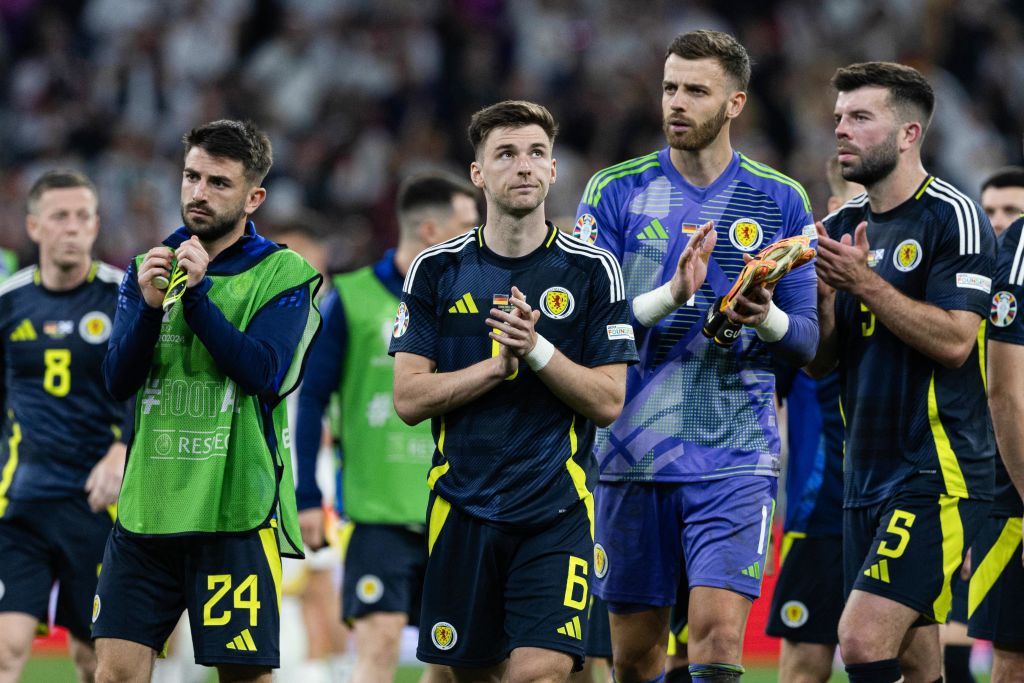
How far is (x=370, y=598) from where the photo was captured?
7789 millimetres

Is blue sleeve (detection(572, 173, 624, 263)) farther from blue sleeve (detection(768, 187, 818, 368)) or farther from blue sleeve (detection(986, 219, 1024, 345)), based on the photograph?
blue sleeve (detection(986, 219, 1024, 345))

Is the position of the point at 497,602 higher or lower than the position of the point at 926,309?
lower

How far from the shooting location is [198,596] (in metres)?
5.63

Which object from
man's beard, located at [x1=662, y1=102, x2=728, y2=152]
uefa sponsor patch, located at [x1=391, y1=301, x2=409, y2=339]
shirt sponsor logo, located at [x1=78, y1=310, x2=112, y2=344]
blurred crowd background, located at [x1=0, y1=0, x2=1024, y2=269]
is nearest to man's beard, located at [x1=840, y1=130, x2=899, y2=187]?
man's beard, located at [x1=662, y1=102, x2=728, y2=152]

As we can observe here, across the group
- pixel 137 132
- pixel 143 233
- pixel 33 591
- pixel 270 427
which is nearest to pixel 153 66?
pixel 137 132

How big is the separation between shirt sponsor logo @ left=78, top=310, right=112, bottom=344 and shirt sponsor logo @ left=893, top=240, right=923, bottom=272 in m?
3.81

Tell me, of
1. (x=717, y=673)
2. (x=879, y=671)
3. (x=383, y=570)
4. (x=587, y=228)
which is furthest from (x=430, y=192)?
(x=879, y=671)

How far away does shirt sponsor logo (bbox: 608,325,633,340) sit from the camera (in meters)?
5.62

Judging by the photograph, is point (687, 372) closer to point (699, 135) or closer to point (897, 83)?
point (699, 135)

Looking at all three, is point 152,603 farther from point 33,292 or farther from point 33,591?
point 33,292

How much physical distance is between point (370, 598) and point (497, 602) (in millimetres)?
2338

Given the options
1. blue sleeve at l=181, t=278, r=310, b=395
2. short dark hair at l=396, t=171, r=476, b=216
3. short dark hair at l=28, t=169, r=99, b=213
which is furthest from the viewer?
short dark hair at l=396, t=171, r=476, b=216

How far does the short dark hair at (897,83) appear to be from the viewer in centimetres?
626

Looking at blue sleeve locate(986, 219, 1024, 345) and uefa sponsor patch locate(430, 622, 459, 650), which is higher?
blue sleeve locate(986, 219, 1024, 345)
